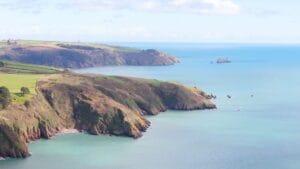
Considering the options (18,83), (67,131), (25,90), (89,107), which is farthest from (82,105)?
(18,83)

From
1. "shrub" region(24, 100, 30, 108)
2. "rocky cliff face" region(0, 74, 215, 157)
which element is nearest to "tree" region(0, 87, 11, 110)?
"rocky cliff face" region(0, 74, 215, 157)

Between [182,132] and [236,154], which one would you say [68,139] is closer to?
[182,132]

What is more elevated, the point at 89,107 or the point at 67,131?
the point at 89,107

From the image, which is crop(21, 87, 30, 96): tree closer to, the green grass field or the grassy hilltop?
the green grass field

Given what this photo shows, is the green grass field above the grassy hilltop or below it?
above

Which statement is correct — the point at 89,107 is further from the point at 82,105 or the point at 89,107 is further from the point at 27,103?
the point at 27,103
